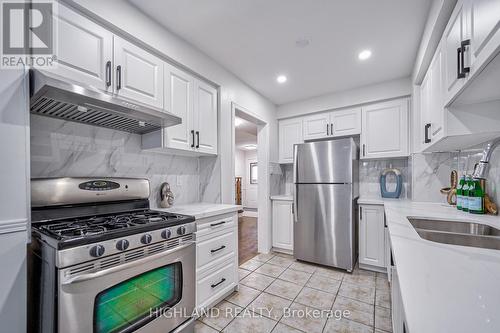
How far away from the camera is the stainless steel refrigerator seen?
2.78 meters

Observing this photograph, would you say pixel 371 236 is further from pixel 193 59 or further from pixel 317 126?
pixel 193 59

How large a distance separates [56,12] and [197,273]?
203 centimetres

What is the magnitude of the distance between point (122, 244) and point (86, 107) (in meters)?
0.90

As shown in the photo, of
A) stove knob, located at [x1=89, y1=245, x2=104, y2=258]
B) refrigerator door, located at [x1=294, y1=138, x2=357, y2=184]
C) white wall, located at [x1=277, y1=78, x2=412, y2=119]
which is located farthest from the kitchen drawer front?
white wall, located at [x1=277, y1=78, x2=412, y2=119]

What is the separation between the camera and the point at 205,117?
2.36m

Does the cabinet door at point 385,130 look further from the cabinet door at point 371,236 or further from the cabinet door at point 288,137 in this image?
the cabinet door at point 288,137

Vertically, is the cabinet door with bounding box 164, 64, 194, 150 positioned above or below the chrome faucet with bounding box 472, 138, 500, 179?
above

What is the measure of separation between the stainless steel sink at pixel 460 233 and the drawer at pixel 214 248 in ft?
5.05

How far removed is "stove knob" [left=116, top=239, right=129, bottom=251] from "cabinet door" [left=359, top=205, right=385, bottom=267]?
2.73m

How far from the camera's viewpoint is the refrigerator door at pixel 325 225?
2.77m

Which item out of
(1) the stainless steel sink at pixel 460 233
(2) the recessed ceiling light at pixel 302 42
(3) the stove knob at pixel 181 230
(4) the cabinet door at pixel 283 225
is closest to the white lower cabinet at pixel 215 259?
(3) the stove knob at pixel 181 230

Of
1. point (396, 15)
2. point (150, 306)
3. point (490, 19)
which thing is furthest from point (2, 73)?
point (396, 15)

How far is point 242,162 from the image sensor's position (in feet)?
26.6

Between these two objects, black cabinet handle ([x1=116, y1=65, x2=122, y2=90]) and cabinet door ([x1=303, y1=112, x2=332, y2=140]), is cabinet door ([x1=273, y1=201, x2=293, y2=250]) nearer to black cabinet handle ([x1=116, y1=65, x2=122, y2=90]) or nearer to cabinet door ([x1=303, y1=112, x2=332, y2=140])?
cabinet door ([x1=303, y1=112, x2=332, y2=140])
